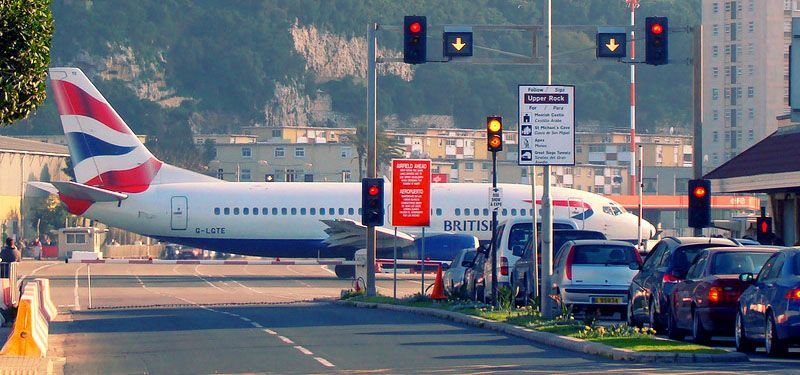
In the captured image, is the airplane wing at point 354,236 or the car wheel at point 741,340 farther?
the airplane wing at point 354,236

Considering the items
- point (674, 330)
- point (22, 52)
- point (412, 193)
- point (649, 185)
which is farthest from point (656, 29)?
point (649, 185)

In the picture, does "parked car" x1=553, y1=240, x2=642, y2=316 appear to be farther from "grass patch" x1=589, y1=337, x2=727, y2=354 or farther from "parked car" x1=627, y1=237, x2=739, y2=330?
"grass patch" x1=589, y1=337, x2=727, y2=354

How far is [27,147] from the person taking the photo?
105688 millimetres

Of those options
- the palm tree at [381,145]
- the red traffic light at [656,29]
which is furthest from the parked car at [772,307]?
the palm tree at [381,145]

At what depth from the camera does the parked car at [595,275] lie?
24.6 meters

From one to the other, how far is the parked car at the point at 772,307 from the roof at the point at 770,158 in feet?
41.7

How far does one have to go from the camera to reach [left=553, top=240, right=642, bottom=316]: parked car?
2462cm

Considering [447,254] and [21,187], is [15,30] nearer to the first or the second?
[447,254]

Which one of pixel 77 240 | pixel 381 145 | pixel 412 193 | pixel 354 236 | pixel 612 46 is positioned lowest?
pixel 77 240

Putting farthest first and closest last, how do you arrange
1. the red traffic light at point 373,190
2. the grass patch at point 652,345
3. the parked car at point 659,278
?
the red traffic light at point 373,190
the parked car at point 659,278
the grass patch at point 652,345

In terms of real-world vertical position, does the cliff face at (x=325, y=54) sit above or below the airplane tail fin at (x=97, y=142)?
above

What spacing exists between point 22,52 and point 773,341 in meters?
9.34

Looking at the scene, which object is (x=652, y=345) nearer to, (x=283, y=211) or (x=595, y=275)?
(x=595, y=275)

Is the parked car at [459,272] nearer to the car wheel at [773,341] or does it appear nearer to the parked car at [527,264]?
the parked car at [527,264]
